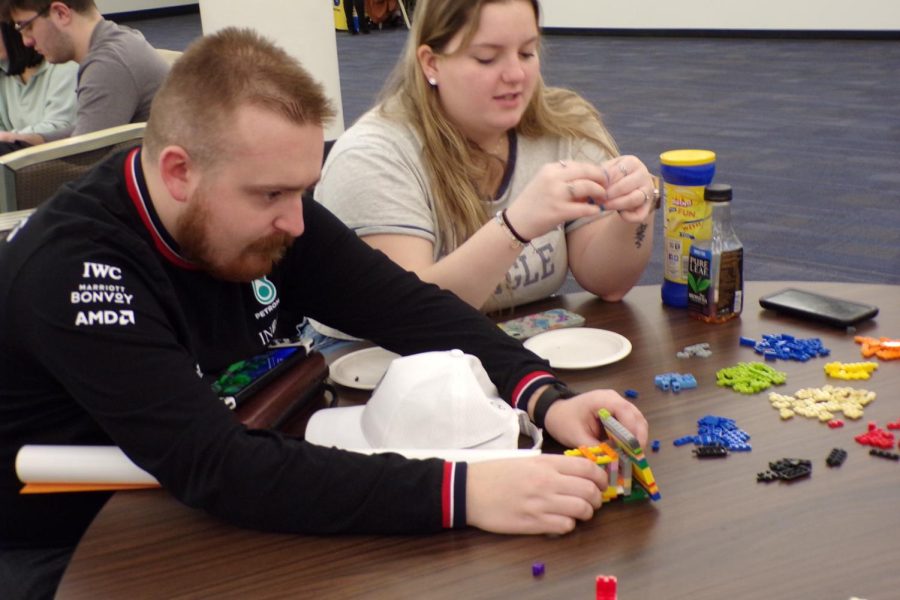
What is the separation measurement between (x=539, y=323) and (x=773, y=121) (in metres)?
5.02

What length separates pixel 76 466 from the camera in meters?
1.22

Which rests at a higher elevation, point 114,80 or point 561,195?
point 114,80

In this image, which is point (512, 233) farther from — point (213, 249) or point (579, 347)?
point (213, 249)

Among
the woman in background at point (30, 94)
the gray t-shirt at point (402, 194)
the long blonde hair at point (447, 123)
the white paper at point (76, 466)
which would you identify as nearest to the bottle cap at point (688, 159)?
the gray t-shirt at point (402, 194)

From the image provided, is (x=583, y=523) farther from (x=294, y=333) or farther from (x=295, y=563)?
(x=294, y=333)

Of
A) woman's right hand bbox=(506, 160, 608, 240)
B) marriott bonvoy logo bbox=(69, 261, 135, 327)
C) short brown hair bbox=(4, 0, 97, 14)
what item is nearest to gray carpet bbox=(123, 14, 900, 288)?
short brown hair bbox=(4, 0, 97, 14)

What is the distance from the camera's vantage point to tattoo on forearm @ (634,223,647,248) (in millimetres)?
1922

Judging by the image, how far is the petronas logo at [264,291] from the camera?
4.99ft

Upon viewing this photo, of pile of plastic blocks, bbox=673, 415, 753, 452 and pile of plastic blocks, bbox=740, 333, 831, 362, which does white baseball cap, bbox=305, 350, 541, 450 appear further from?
pile of plastic blocks, bbox=740, 333, 831, 362

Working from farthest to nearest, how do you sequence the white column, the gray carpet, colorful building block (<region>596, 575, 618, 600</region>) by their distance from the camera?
the white column, the gray carpet, colorful building block (<region>596, 575, 618, 600</region>)

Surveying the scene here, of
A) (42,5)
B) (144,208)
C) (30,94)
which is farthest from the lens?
(30,94)

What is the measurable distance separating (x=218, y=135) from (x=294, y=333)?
0.58 metres

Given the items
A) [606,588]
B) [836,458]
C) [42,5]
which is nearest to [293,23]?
[42,5]

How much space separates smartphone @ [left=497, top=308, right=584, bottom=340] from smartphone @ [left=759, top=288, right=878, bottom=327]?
0.32 m
